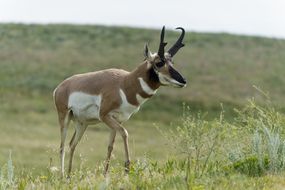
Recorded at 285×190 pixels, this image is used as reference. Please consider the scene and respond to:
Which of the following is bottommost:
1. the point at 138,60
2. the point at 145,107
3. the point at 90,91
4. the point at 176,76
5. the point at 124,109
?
the point at 145,107

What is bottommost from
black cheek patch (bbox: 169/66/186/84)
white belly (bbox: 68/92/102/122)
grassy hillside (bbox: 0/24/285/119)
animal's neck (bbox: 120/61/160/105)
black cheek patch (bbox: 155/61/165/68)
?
grassy hillside (bbox: 0/24/285/119)

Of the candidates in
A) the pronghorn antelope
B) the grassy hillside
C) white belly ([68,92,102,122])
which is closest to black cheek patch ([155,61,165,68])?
the pronghorn antelope

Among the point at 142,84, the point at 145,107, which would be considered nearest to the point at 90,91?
the point at 142,84

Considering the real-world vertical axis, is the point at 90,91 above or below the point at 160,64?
below

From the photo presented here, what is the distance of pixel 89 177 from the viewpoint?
29.3 ft

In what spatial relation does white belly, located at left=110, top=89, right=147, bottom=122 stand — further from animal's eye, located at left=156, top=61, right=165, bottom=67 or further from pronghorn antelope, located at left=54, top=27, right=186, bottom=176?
animal's eye, located at left=156, top=61, right=165, bottom=67

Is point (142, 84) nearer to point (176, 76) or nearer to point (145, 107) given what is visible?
point (176, 76)

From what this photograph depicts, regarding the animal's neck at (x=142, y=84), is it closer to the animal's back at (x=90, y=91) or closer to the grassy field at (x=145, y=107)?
the animal's back at (x=90, y=91)

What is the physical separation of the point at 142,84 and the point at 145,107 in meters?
39.4

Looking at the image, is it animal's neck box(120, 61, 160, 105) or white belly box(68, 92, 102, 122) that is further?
white belly box(68, 92, 102, 122)

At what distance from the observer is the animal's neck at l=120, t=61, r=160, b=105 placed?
9.91 metres

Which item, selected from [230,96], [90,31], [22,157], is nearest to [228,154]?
[22,157]

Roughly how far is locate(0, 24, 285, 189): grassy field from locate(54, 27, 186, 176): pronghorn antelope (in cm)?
60

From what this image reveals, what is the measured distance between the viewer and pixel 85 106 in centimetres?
1050
